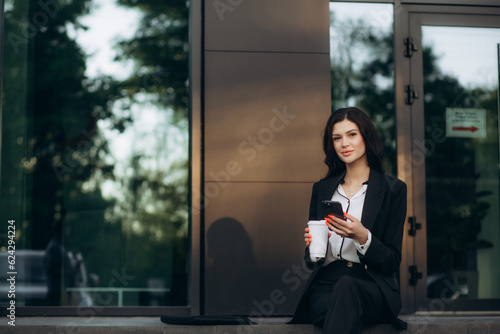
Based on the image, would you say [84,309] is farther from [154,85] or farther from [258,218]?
[154,85]

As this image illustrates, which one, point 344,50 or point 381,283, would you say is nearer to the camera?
point 381,283

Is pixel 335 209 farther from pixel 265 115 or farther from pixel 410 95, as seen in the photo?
pixel 410 95

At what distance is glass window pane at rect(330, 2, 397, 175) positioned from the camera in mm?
6254

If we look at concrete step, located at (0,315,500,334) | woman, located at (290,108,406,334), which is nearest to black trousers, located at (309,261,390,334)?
woman, located at (290,108,406,334)

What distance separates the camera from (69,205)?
6320 millimetres

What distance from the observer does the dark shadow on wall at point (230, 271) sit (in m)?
5.52

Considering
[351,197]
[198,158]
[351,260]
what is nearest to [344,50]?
[198,158]

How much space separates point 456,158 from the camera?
6.39m

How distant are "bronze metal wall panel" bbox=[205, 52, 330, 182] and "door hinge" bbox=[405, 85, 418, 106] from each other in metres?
0.88

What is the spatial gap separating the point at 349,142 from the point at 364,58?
2.29 meters

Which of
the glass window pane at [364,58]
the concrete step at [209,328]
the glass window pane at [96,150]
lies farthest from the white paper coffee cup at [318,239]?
the glass window pane at [364,58]

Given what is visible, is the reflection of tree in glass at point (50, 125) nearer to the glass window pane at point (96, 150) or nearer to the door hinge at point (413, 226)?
the glass window pane at point (96, 150)

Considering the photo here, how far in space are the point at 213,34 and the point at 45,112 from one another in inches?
77.2

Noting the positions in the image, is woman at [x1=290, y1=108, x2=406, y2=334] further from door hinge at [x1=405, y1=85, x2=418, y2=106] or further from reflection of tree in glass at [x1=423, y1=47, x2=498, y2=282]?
reflection of tree in glass at [x1=423, y1=47, x2=498, y2=282]
